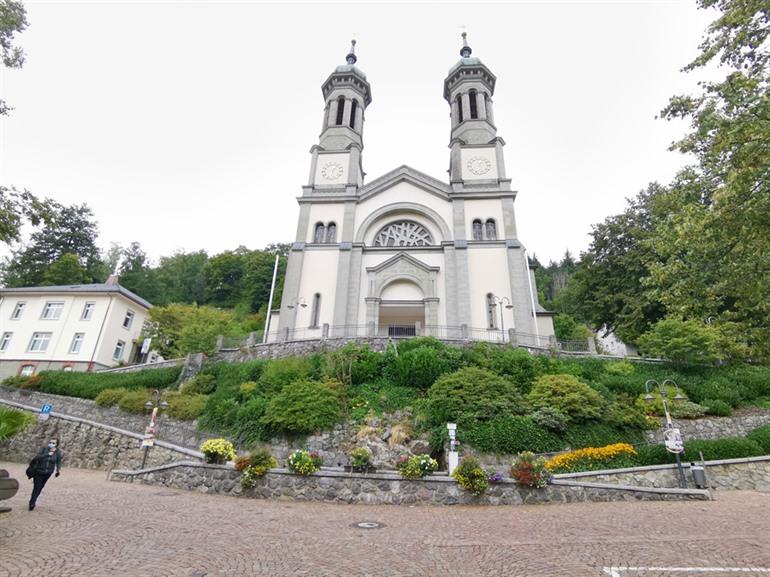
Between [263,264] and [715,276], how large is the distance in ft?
151

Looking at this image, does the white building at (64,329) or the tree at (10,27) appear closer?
the tree at (10,27)

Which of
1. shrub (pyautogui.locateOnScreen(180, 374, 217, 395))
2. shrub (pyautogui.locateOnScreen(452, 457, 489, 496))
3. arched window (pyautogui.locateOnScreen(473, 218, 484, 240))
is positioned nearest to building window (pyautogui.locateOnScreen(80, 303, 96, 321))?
shrub (pyautogui.locateOnScreen(180, 374, 217, 395))

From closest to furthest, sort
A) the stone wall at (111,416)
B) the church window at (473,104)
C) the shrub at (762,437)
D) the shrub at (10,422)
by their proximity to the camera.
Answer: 1. the shrub at (10,422)
2. the shrub at (762,437)
3. the stone wall at (111,416)
4. the church window at (473,104)

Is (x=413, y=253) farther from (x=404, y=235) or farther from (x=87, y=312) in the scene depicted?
(x=87, y=312)

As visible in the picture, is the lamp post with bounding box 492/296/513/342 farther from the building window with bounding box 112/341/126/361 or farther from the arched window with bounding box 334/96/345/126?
the building window with bounding box 112/341/126/361

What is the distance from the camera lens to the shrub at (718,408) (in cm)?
1490

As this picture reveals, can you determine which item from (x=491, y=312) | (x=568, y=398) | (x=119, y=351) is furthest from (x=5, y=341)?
(x=568, y=398)

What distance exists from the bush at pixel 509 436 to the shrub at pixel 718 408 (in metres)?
7.15

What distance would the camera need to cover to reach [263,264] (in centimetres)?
4984

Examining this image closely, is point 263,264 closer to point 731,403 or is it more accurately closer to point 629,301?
point 629,301

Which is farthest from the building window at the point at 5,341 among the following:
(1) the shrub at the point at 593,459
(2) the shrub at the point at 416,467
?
(1) the shrub at the point at 593,459

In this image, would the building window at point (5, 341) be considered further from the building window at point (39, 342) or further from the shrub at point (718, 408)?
the shrub at point (718, 408)

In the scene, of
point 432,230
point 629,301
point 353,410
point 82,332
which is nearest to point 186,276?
point 82,332

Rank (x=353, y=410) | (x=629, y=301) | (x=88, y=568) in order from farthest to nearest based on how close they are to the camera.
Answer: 1. (x=629, y=301)
2. (x=353, y=410)
3. (x=88, y=568)
